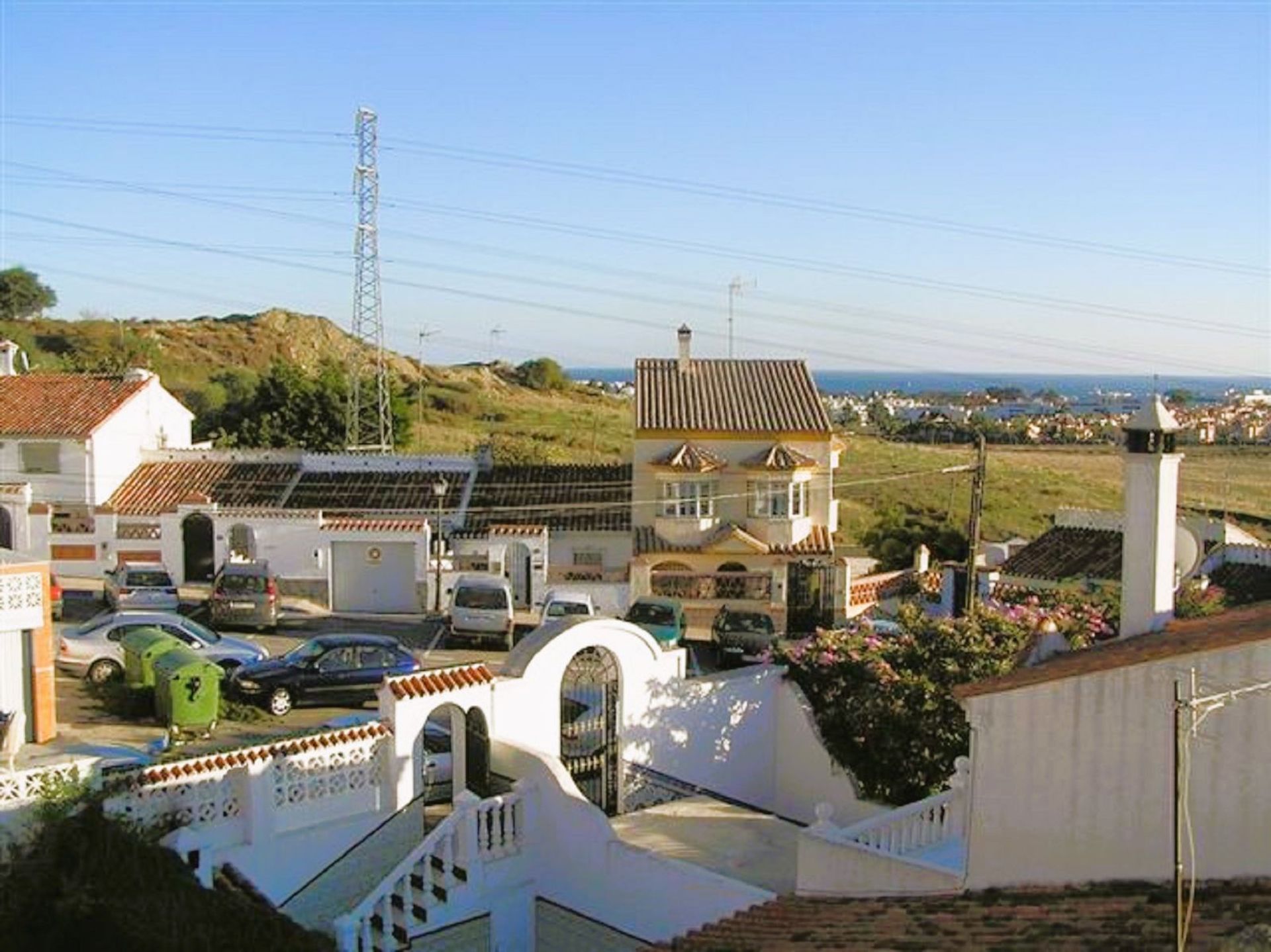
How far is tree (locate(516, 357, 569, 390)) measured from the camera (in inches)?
4377

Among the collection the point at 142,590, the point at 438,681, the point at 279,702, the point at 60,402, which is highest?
the point at 60,402

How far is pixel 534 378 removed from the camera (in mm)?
112000

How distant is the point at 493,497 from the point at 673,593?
6.26m

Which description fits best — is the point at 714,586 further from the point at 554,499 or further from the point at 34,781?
the point at 34,781

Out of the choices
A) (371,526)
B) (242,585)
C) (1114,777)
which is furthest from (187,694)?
(1114,777)

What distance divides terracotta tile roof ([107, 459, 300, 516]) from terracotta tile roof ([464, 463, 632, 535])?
5.60 metres

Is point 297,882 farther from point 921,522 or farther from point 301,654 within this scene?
point 921,522

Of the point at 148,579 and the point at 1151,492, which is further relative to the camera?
the point at 148,579

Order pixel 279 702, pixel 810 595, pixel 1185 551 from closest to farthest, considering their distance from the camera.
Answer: pixel 279 702 < pixel 1185 551 < pixel 810 595

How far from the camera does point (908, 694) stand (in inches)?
709

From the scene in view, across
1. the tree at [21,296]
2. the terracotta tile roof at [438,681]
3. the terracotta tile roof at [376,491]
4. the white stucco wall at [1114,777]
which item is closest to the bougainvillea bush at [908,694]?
the white stucco wall at [1114,777]

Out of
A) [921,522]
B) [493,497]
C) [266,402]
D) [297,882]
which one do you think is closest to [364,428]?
Result: [266,402]

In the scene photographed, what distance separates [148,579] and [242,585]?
2356 millimetres

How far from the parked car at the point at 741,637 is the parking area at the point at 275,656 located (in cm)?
50
